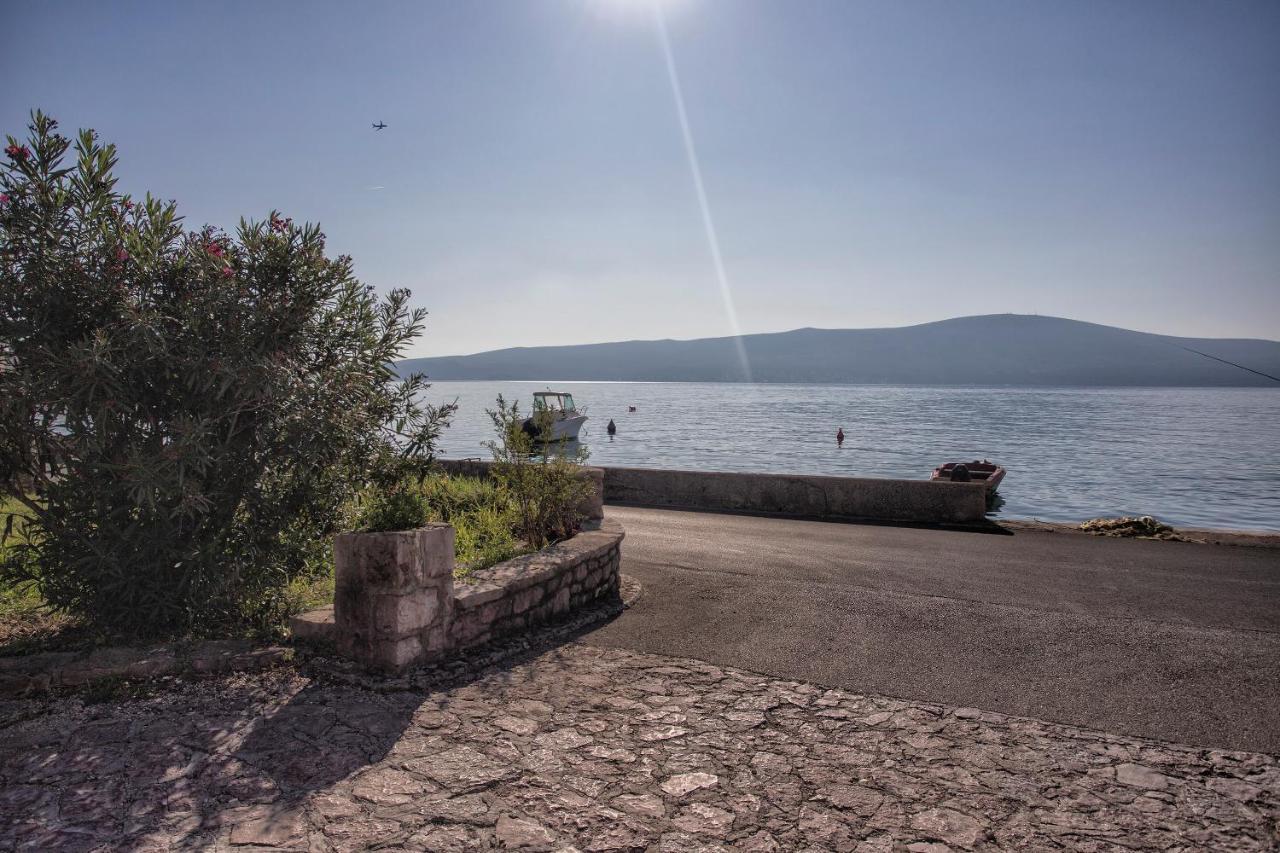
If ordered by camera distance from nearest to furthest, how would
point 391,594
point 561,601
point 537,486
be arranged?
point 391,594
point 561,601
point 537,486

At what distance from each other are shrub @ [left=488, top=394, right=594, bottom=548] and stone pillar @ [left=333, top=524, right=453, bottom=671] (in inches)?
83.8

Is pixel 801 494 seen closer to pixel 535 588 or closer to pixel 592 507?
pixel 592 507

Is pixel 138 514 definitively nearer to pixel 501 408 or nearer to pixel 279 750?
pixel 279 750

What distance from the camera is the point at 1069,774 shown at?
139 inches

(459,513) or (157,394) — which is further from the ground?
(157,394)

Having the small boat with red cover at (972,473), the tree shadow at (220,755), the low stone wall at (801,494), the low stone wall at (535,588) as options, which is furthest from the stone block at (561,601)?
the small boat with red cover at (972,473)

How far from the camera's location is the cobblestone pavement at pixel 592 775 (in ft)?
9.79

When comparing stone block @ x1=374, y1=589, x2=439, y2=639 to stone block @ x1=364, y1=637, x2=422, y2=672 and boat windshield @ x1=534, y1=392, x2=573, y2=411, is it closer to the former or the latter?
stone block @ x1=364, y1=637, x2=422, y2=672

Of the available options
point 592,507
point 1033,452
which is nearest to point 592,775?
point 592,507

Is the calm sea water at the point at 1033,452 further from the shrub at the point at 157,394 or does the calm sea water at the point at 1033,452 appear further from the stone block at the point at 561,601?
the shrub at the point at 157,394

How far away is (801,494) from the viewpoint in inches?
496

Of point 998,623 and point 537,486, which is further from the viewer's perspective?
point 537,486

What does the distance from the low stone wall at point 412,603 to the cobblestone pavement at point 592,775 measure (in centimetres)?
34

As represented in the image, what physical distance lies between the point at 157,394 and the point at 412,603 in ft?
7.44
